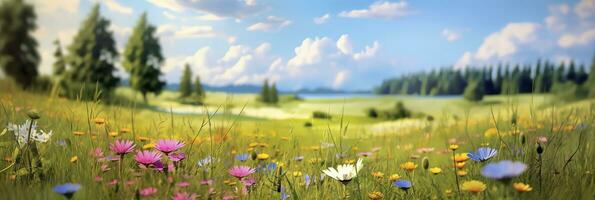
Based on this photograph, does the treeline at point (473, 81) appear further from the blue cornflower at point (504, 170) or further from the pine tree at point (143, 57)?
the blue cornflower at point (504, 170)

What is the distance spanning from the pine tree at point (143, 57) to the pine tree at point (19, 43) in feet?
13.0

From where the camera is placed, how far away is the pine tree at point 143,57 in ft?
72.8

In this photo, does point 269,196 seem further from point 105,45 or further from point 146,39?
point 146,39

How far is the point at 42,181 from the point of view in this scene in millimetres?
2314

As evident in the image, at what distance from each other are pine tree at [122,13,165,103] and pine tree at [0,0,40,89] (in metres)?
3.95

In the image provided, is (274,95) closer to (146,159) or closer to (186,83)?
(186,83)

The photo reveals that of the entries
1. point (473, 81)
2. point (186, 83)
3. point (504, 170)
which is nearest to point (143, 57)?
point (186, 83)

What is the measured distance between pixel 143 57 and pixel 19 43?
4648mm

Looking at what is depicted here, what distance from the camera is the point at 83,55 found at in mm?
20344

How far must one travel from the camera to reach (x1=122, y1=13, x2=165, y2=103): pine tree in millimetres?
22203


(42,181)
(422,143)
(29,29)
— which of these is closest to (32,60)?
(29,29)

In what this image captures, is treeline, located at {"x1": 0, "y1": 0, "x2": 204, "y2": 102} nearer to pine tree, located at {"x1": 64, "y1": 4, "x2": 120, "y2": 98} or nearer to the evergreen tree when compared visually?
pine tree, located at {"x1": 64, "y1": 4, "x2": 120, "y2": 98}

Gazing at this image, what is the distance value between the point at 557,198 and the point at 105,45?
65.1 ft

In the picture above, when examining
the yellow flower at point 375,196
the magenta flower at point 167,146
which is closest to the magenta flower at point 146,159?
the magenta flower at point 167,146
